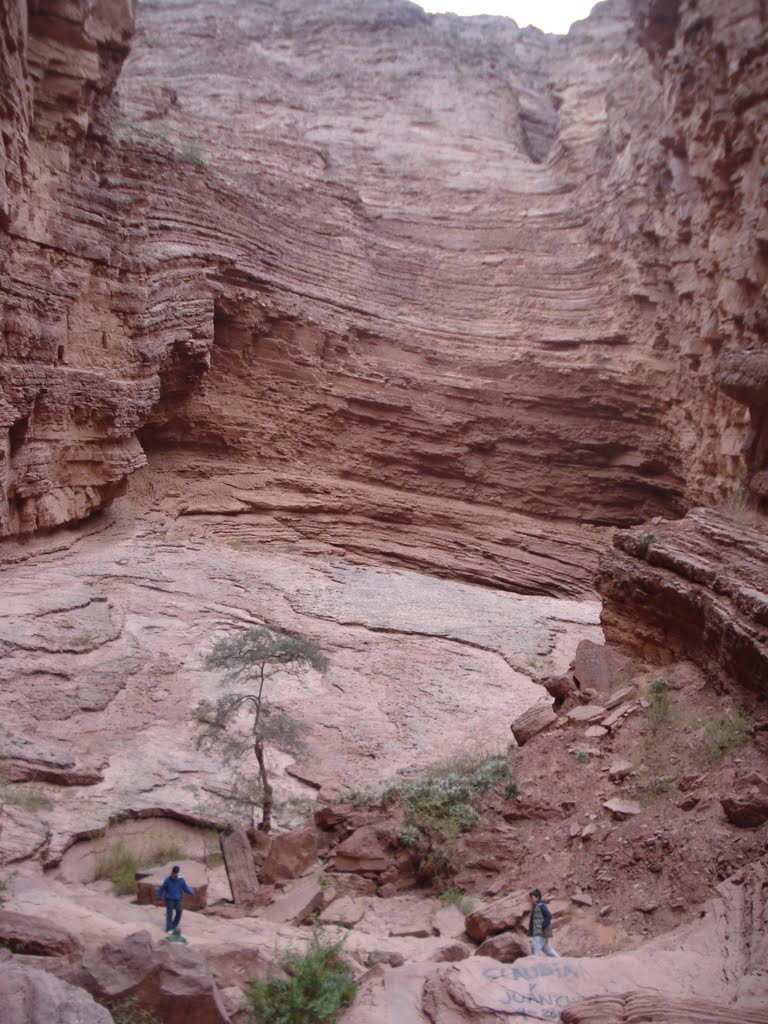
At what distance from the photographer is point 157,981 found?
480 cm

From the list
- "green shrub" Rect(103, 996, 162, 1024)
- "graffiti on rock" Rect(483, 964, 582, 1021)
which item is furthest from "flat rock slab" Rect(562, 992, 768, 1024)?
"green shrub" Rect(103, 996, 162, 1024)

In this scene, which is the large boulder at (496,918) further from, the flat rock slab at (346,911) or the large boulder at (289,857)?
the large boulder at (289,857)

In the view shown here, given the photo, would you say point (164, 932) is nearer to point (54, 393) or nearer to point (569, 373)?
point (54, 393)

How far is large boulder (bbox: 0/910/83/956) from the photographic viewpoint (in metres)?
5.11

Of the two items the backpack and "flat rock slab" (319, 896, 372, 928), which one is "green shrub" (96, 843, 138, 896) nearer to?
"flat rock slab" (319, 896, 372, 928)

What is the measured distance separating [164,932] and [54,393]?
10177 millimetres

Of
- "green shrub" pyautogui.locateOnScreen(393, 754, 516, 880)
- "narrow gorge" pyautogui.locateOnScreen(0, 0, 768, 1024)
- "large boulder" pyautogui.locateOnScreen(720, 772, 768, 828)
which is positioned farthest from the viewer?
"green shrub" pyautogui.locateOnScreen(393, 754, 516, 880)

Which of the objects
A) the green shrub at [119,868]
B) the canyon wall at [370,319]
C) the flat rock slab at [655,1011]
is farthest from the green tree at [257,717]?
the canyon wall at [370,319]

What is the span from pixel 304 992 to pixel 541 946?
1648mm

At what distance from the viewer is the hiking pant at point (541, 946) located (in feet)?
18.8

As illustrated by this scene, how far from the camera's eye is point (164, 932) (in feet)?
19.9

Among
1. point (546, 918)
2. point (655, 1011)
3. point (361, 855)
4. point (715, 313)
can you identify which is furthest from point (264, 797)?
point (715, 313)

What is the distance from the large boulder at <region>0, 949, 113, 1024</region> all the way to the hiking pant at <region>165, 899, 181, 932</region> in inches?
63.0

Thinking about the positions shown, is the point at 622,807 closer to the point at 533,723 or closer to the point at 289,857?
the point at 533,723
